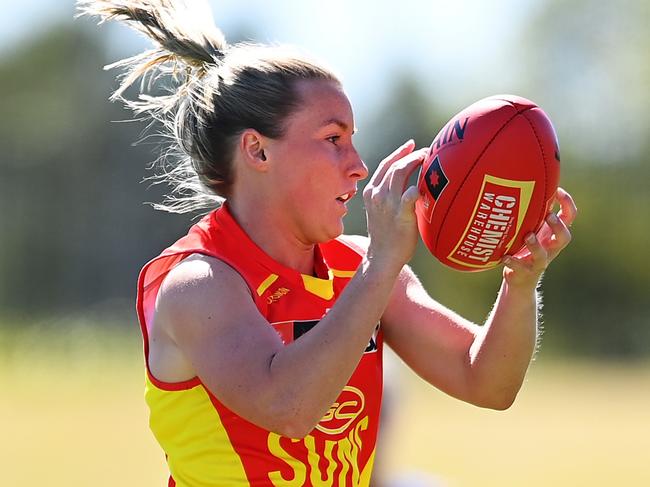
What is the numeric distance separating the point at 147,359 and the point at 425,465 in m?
10.2

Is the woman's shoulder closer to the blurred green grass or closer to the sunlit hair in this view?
the sunlit hair

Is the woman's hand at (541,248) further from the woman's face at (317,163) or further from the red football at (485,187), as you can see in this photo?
the woman's face at (317,163)

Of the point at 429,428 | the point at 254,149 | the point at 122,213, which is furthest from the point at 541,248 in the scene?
the point at 122,213

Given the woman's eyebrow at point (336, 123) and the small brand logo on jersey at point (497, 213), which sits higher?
the woman's eyebrow at point (336, 123)

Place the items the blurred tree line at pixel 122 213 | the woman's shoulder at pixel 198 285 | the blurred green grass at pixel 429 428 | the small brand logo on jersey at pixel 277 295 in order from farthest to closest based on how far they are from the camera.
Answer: the blurred tree line at pixel 122 213 < the blurred green grass at pixel 429 428 < the small brand logo on jersey at pixel 277 295 < the woman's shoulder at pixel 198 285

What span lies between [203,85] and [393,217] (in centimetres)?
93

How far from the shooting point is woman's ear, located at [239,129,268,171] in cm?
342

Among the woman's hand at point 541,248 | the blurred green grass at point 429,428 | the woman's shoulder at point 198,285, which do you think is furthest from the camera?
the blurred green grass at point 429,428

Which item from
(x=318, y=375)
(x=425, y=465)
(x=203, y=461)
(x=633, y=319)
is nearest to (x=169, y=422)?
(x=203, y=461)

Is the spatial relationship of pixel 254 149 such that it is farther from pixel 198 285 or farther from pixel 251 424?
pixel 251 424

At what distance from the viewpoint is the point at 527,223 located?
320cm

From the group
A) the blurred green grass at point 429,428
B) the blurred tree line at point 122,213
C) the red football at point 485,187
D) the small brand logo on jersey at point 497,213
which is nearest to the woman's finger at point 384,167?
the red football at point 485,187

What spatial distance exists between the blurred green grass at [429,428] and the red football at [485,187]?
680cm

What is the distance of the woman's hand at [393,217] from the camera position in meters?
2.98
